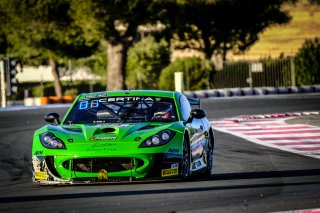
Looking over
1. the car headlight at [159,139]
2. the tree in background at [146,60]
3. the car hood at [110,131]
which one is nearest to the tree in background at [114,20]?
the tree in background at [146,60]

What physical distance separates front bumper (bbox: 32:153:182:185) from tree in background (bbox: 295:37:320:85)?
41.8 meters

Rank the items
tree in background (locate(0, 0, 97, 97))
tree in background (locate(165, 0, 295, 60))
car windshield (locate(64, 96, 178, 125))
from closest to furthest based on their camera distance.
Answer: car windshield (locate(64, 96, 178, 125)), tree in background (locate(0, 0, 97, 97)), tree in background (locate(165, 0, 295, 60))

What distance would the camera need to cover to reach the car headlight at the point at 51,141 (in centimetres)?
1095

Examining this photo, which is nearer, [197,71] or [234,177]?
[234,177]

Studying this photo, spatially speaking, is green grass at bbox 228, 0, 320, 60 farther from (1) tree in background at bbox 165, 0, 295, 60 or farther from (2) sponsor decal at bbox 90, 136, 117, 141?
(2) sponsor decal at bbox 90, 136, 117, 141

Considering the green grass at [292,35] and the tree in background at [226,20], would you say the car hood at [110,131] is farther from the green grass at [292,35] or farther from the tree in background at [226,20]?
the green grass at [292,35]

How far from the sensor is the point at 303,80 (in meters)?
52.5

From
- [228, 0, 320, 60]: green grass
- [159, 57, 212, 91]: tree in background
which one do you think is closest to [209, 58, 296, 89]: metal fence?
[159, 57, 212, 91]: tree in background

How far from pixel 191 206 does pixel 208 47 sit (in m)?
60.4

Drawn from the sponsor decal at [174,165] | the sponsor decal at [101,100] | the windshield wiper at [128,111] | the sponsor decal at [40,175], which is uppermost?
the sponsor decal at [101,100]

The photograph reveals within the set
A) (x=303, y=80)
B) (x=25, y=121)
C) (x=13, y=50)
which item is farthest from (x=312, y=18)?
(x=25, y=121)

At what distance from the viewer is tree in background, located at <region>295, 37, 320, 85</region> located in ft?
170

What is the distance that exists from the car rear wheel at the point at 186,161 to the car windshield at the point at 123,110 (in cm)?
57

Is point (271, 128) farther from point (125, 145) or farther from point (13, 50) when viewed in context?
point (13, 50)
